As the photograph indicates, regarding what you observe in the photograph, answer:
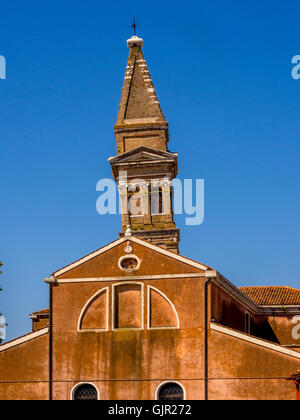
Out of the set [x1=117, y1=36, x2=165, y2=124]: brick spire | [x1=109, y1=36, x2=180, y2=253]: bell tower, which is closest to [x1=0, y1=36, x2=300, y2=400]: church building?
[x1=109, y1=36, x2=180, y2=253]: bell tower

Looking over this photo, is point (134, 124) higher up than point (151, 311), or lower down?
higher up

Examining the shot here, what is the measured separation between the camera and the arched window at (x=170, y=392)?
31.5 metres

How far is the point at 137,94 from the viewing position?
1800 inches

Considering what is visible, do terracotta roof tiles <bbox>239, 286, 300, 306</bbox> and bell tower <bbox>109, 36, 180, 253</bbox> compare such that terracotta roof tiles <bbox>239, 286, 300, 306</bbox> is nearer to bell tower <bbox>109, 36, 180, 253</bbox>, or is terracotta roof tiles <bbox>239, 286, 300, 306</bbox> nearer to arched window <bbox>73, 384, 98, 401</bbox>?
bell tower <bbox>109, 36, 180, 253</bbox>

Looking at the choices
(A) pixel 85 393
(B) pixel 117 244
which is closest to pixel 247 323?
(B) pixel 117 244

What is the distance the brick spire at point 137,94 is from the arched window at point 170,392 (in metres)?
16.8

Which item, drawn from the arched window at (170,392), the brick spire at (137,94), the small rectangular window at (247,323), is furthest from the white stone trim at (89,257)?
the brick spire at (137,94)

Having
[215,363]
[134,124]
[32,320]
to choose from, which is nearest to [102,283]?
[215,363]

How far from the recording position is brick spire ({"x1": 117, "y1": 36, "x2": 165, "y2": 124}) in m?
45.1

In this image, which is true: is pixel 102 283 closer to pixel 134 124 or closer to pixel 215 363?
pixel 215 363

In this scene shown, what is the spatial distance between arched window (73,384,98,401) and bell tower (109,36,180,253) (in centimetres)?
1138

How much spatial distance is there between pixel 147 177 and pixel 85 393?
553 inches

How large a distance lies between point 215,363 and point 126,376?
3.20m

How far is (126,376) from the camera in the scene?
32.0 metres
